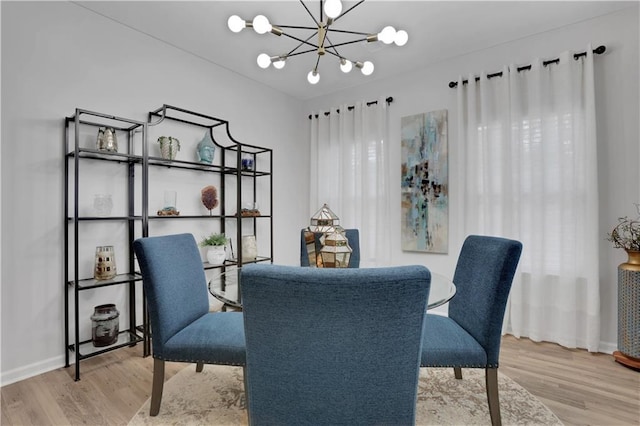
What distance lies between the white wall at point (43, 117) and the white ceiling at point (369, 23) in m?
0.26

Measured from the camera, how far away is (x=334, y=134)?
163 inches

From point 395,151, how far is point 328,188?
0.97 metres

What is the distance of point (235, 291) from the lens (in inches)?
66.5

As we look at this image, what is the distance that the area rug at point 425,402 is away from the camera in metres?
1.74

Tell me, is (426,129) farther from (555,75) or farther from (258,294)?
(258,294)

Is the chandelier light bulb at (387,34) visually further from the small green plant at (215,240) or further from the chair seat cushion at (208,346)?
the small green plant at (215,240)

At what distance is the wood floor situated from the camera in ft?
5.82

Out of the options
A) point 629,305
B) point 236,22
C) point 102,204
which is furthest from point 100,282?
point 629,305

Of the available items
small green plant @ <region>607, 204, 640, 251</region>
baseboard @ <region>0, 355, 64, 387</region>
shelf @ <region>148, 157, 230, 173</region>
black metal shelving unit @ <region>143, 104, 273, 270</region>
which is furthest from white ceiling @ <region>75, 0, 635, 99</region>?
baseboard @ <region>0, 355, 64, 387</region>

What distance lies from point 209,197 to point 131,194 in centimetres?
69

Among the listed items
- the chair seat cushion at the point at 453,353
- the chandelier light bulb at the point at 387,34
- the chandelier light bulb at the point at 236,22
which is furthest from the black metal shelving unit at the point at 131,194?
the chair seat cushion at the point at 453,353

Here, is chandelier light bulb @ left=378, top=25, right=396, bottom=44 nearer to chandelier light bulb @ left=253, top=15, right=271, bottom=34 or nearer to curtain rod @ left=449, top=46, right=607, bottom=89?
chandelier light bulb @ left=253, top=15, right=271, bottom=34

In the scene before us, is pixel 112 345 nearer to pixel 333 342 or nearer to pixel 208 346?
pixel 208 346

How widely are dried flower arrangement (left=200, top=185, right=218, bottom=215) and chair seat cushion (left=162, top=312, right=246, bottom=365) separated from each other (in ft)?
5.57
